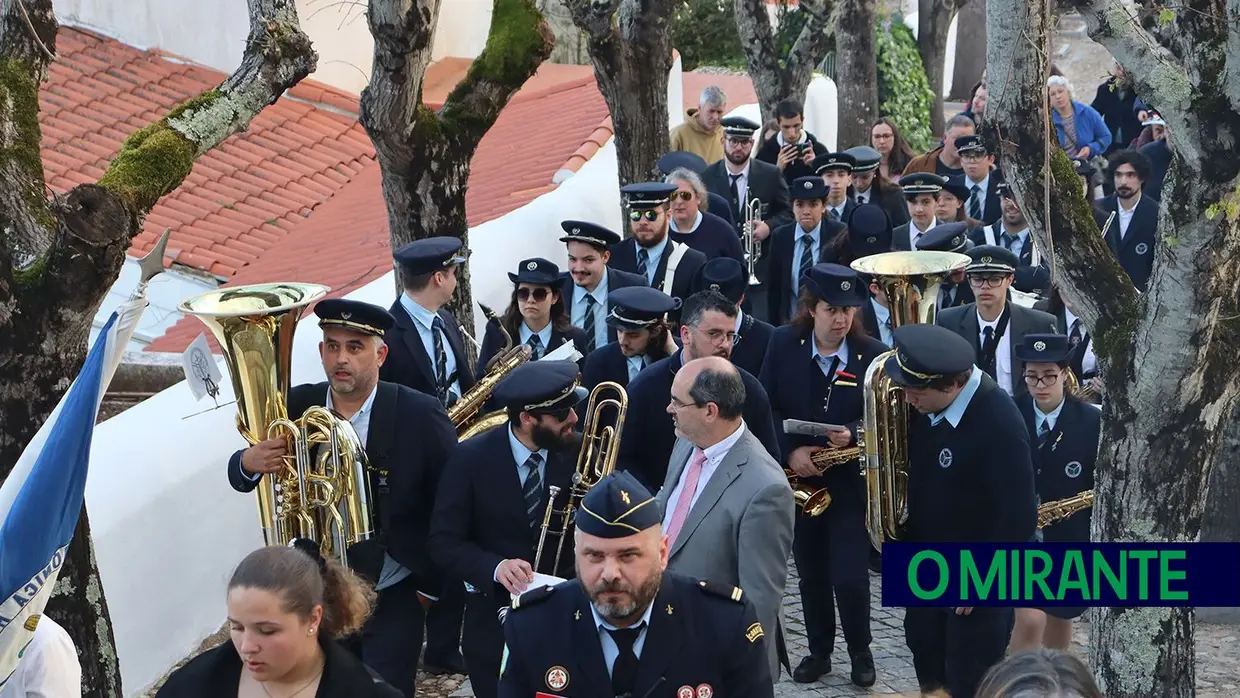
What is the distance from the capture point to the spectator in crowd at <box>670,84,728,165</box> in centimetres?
1445

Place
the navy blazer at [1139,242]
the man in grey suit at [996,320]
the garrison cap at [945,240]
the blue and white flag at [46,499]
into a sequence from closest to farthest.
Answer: the blue and white flag at [46,499], the man in grey suit at [996,320], the garrison cap at [945,240], the navy blazer at [1139,242]

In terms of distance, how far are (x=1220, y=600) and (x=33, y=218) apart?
16.9ft

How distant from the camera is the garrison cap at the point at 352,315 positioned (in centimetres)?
670

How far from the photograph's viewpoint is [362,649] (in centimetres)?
661

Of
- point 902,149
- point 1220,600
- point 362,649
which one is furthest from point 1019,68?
point 902,149

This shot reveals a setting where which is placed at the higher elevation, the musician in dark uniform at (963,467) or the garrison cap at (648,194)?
the garrison cap at (648,194)

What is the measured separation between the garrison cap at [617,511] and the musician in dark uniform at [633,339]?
3.16 m

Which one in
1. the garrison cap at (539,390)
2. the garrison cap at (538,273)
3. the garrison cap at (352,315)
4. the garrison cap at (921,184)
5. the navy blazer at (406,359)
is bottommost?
the navy blazer at (406,359)

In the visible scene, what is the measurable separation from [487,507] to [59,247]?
1.97m

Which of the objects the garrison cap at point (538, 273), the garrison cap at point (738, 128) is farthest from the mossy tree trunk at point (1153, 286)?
the garrison cap at point (738, 128)

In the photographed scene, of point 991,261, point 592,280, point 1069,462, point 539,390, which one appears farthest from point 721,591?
point 991,261

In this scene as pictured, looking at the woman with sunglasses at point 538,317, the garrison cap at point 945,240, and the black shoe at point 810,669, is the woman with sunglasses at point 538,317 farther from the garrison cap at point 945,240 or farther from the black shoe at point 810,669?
the garrison cap at point 945,240

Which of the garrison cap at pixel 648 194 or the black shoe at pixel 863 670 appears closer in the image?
the black shoe at pixel 863 670

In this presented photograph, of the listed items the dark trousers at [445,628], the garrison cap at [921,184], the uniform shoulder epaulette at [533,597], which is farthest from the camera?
the garrison cap at [921,184]
